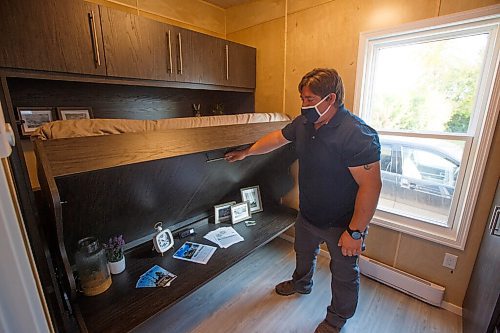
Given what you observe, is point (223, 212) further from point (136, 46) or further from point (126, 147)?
point (136, 46)

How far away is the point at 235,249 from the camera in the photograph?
1.77 m

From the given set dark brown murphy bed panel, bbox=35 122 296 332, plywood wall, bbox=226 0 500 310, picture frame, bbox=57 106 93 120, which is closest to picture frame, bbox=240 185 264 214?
dark brown murphy bed panel, bbox=35 122 296 332

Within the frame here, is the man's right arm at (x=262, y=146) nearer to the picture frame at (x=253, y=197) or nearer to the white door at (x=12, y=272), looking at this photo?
the picture frame at (x=253, y=197)

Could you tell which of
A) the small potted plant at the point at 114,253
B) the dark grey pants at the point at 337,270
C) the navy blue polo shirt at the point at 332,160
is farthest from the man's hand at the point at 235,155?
the small potted plant at the point at 114,253

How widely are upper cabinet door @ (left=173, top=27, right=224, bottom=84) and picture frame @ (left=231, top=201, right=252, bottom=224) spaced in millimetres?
1093

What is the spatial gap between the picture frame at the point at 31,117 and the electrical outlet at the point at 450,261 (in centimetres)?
273

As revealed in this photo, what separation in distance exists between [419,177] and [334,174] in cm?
95

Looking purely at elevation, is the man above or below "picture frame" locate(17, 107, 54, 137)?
below

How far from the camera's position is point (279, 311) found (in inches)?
65.7

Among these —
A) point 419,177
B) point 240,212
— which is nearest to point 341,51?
point 419,177

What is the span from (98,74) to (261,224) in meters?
1.62

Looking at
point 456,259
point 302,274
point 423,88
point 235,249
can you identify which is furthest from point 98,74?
point 456,259

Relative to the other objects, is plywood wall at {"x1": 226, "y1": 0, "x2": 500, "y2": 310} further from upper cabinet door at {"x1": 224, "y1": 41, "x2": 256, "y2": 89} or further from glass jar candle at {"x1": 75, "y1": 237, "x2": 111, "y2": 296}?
glass jar candle at {"x1": 75, "y1": 237, "x2": 111, "y2": 296}

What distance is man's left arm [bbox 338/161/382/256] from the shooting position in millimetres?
1179
